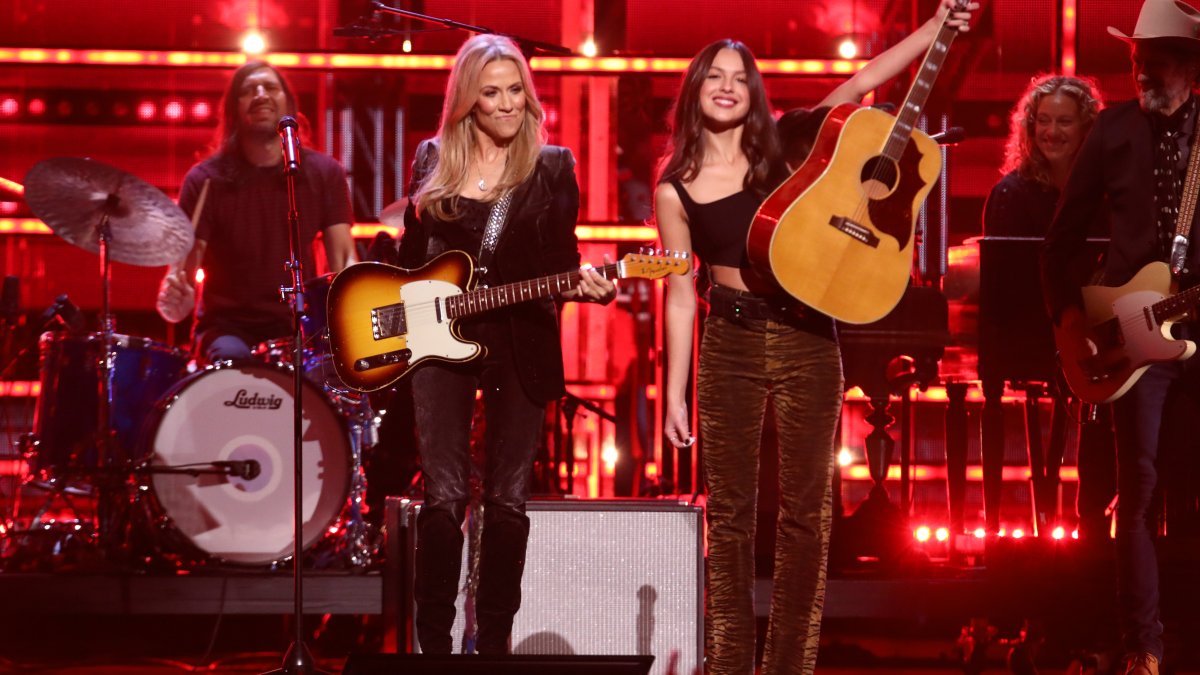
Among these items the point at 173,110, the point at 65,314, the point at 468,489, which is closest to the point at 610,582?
the point at 468,489

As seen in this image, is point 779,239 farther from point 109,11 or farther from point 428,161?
point 109,11

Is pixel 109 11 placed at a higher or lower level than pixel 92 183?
higher

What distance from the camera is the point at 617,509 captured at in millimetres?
4352

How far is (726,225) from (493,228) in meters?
0.76

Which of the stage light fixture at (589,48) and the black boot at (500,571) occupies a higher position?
the stage light fixture at (589,48)

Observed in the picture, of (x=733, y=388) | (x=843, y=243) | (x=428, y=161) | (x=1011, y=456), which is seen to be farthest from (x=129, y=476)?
(x=1011, y=456)

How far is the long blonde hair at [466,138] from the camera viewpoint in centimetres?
397

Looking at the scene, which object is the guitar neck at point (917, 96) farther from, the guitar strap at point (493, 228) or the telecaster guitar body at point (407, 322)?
the telecaster guitar body at point (407, 322)

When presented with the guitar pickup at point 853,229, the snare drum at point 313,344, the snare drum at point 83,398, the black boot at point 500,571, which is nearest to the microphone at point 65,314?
the snare drum at point 83,398

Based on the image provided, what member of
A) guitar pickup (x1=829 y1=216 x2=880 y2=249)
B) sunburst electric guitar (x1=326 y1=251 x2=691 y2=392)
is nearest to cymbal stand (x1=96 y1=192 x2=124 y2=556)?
sunburst electric guitar (x1=326 y1=251 x2=691 y2=392)

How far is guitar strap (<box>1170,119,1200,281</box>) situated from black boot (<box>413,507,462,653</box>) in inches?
100

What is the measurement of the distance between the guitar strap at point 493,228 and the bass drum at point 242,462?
184 cm

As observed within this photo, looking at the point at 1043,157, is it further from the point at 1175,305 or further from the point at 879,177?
the point at 879,177

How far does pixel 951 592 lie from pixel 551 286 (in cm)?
246
